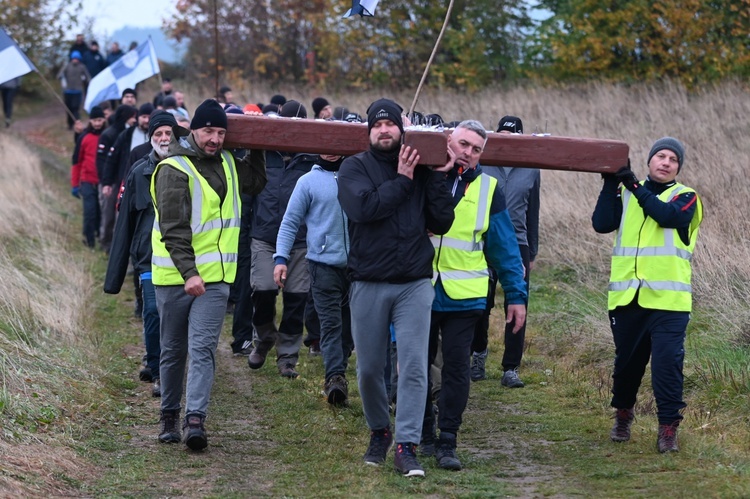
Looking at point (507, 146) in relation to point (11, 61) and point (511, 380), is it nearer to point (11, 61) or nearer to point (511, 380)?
point (511, 380)

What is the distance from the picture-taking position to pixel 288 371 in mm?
9664

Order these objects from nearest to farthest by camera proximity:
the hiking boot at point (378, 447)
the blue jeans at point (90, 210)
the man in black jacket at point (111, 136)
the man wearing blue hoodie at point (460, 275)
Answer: the man wearing blue hoodie at point (460, 275)
the hiking boot at point (378, 447)
the man in black jacket at point (111, 136)
the blue jeans at point (90, 210)

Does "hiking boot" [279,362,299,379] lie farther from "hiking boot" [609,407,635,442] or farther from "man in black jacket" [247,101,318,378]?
"hiking boot" [609,407,635,442]

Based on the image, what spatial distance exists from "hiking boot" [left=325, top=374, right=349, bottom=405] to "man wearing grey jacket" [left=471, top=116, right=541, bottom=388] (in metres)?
1.29

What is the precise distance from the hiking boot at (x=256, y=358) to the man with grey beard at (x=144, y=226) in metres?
1.07

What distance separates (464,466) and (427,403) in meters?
0.43

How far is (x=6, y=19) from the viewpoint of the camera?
37594mm

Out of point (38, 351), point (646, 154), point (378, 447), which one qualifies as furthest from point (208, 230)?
point (646, 154)

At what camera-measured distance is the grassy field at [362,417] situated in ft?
21.3

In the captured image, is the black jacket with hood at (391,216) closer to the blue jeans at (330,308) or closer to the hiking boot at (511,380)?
the blue jeans at (330,308)

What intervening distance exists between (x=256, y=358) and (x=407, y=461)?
12.1ft

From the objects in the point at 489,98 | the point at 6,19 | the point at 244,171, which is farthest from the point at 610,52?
the point at 6,19

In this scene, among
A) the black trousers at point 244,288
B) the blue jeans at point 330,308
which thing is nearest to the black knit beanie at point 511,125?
the blue jeans at point 330,308

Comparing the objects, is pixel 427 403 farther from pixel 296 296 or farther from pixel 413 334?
pixel 296 296
